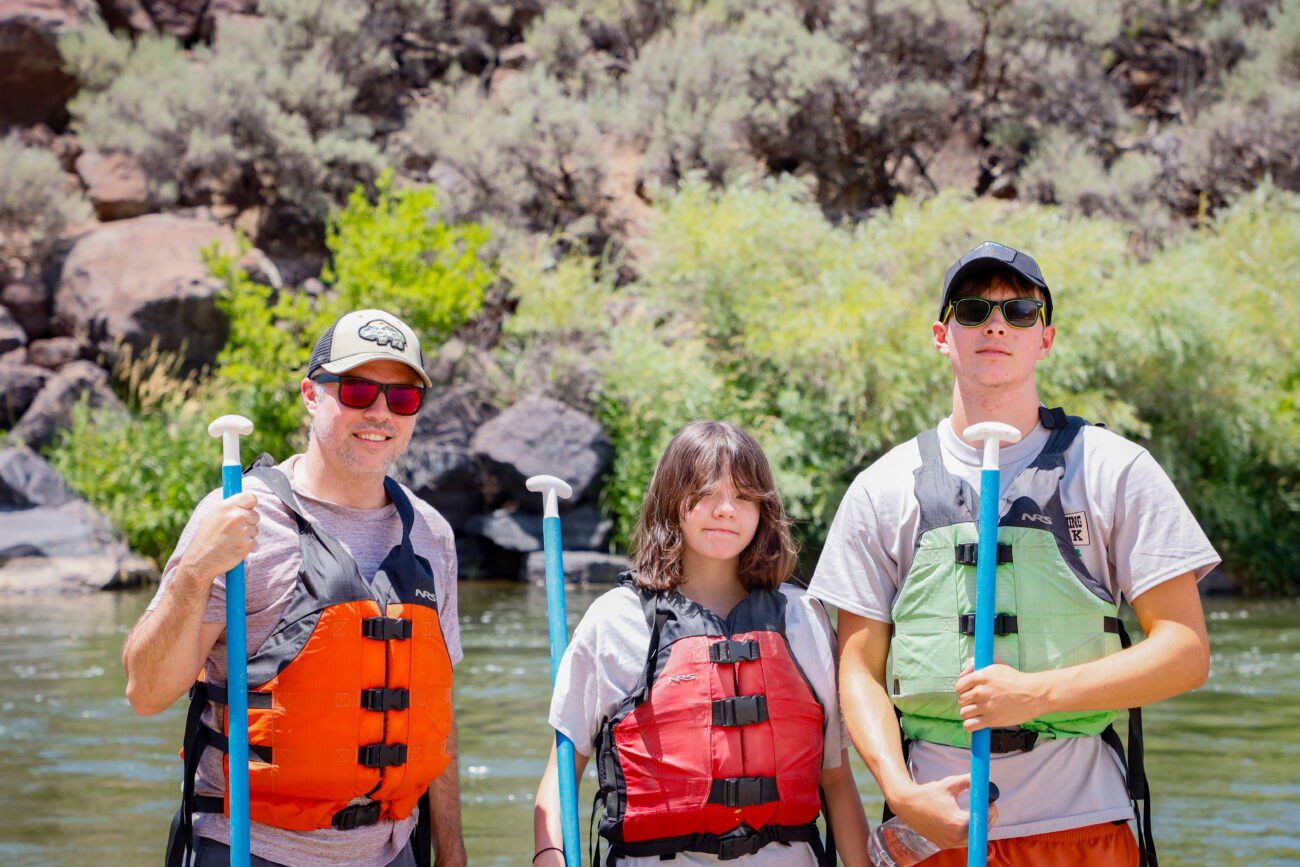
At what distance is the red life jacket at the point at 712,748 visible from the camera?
229 cm

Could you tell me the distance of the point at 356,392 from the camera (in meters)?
2.43

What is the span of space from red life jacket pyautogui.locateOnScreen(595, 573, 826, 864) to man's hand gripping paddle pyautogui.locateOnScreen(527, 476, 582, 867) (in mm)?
70

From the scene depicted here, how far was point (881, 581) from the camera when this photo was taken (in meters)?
2.33

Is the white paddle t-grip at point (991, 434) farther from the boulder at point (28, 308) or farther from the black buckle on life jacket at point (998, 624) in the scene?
the boulder at point (28, 308)

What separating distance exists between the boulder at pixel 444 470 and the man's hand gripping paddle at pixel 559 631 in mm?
12077

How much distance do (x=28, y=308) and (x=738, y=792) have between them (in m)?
18.6

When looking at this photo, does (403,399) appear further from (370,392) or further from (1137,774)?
(1137,774)

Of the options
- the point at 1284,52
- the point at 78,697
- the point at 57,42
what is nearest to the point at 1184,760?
the point at 78,697

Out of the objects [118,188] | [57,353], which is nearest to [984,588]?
[57,353]

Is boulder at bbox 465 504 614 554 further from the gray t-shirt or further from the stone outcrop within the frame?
the gray t-shirt

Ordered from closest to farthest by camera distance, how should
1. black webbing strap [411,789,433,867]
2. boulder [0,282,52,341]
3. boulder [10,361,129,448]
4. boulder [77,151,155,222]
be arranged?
black webbing strap [411,789,433,867]
boulder [10,361,129,448]
boulder [0,282,52,341]
boulder [77,151,155,222]

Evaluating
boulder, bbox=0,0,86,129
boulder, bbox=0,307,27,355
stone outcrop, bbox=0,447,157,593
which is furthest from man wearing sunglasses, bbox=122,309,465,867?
boulder, bbox=0,0,86,129

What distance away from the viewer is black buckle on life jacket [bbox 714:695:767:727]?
7.64 feet

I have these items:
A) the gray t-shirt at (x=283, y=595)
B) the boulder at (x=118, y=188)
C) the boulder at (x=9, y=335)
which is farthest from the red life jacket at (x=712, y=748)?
the boulder at (x=118, y=188)
